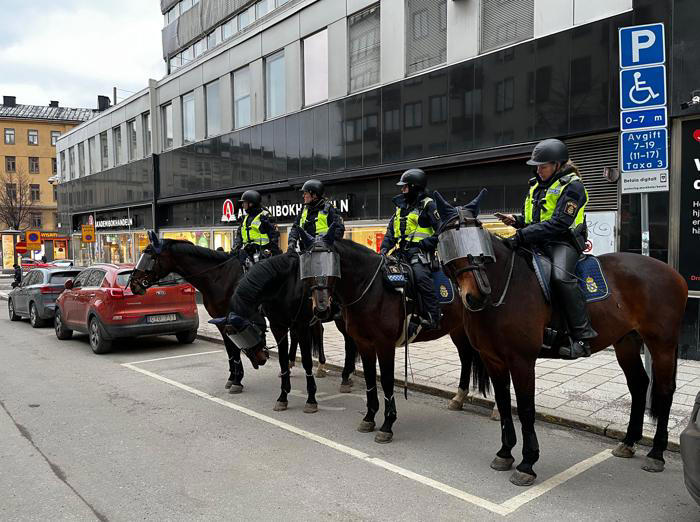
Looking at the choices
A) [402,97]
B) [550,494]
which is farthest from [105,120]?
[550,494]

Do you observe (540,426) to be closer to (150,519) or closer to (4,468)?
(150,519)

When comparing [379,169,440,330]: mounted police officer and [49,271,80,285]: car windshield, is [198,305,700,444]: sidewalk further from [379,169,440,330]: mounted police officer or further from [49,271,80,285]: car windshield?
[49,271,80,285]: car windshield

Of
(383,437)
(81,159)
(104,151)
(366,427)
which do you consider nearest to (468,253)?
(383,437)

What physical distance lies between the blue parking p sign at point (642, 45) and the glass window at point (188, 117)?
1877cm

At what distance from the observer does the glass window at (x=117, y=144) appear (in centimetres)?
2747

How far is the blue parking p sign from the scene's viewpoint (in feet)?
18.3

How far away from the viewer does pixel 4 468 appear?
4676 millimetres

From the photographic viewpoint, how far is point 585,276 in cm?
459

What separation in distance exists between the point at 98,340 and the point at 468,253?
340 inches

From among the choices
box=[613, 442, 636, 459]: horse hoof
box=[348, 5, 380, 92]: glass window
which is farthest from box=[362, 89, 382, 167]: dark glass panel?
box=[613, 442, 636, 459]: horse hoof

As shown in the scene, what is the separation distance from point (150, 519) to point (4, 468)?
6.23ft

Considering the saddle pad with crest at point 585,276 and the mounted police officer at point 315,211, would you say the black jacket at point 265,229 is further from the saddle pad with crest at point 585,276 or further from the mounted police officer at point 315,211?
the saddle pad with crest at point 585,276

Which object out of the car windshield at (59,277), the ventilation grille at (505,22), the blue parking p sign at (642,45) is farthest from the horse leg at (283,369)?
the car windshield at (59,277)

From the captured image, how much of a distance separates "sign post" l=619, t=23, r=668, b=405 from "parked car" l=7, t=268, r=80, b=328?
44.0 feet
